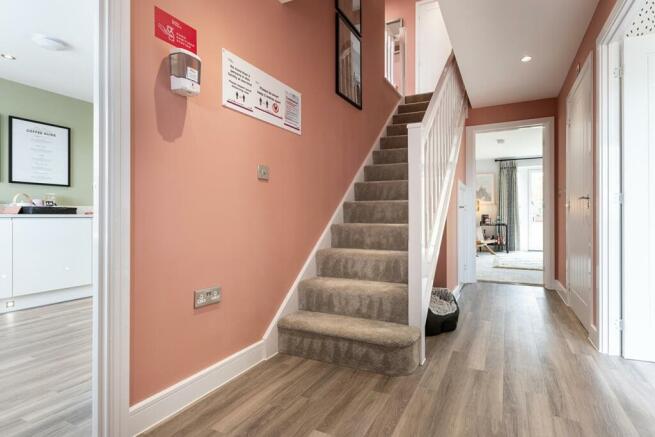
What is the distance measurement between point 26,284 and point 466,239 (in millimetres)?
4969

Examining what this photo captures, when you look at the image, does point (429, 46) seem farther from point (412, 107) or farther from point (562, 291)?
point (562, 291)

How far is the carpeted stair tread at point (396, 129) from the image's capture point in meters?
4.30

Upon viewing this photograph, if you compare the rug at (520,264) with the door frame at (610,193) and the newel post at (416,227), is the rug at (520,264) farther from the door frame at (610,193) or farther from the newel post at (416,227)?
the newel post at (416,227)

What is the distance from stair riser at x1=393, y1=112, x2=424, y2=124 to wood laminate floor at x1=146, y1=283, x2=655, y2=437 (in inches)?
115

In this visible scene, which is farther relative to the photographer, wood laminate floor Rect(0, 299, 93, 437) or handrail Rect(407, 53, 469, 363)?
handrail Rect(407, 53, 469, 363)

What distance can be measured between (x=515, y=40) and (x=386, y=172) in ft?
5.17

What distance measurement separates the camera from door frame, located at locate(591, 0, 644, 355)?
2.27 m

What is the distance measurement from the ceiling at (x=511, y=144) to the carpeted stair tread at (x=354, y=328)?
5.18 meters

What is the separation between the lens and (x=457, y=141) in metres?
3.84

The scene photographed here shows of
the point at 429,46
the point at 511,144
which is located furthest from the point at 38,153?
the point at 511,144

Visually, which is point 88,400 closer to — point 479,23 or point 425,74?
point 479,23

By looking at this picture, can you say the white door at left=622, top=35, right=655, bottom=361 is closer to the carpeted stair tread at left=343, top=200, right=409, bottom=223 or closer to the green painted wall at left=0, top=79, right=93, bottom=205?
the carpeted stair tread at left=343, top=200, right=409, bottom=223

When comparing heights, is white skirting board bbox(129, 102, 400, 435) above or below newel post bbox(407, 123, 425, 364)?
below

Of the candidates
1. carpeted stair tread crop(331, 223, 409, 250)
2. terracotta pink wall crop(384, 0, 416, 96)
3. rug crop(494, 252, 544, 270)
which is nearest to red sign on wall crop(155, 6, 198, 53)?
Answer: carpeted stair tread crop(331, 223, 409, 250)
